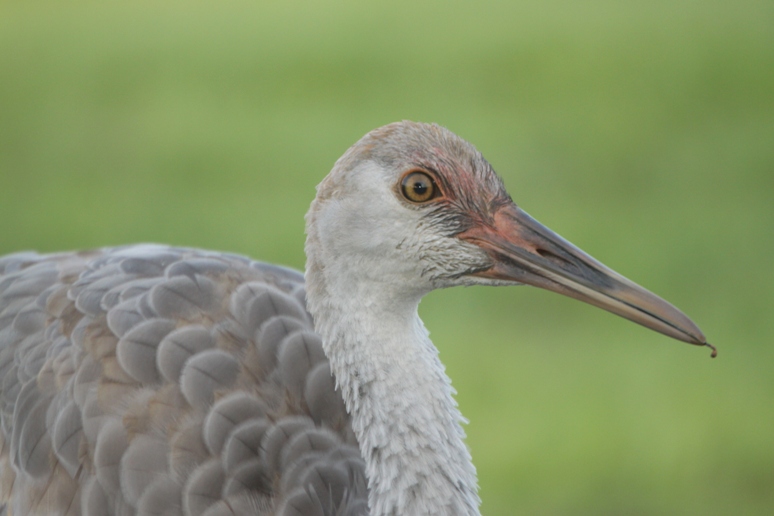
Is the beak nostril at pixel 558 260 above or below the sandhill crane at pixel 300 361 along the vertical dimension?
above

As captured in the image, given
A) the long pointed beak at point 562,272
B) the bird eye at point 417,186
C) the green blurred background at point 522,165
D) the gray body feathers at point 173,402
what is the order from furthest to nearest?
the green blurred background at point 522,165
the gray body feathers at point 173,402
the bird eye at point 417,186
the long pointed beak at point 562,272

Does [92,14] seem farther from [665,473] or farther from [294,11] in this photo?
[665,473]

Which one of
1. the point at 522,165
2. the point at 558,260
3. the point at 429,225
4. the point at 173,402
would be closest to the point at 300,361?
the point at 173,402

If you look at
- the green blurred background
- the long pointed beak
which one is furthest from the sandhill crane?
the green blurred background

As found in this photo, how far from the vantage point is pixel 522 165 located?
6523mm

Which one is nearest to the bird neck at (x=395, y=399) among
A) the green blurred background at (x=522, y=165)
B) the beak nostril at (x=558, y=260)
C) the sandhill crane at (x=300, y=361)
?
the sandhill crane at (x=300, y=361)

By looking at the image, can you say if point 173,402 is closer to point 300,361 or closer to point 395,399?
point 300,361

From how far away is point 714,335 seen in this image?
5023 mm

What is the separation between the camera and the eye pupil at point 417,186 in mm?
2100

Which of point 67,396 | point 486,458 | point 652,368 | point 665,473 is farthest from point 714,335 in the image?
point 67,396

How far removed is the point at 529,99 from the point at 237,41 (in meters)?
2.91

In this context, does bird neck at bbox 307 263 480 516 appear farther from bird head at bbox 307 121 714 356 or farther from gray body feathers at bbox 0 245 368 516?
gray body feathers at bbox 0 245 368 516

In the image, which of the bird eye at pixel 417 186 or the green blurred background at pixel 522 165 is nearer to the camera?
the bird eye at pixel 417 186

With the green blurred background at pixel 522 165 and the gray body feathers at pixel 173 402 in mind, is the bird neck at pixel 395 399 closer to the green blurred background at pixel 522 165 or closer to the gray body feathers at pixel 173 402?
the gray body feathers at pixel 173 402
